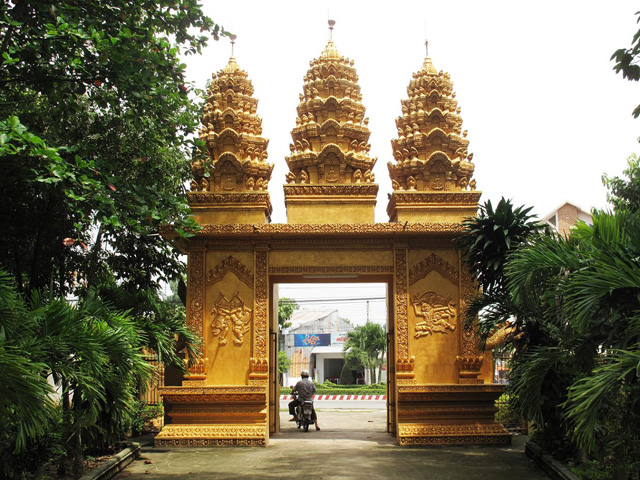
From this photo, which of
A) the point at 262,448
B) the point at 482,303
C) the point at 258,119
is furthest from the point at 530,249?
the point at 258,119

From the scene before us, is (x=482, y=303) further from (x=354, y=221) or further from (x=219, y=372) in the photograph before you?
(x=219, y=372)

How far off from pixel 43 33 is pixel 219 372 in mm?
6389

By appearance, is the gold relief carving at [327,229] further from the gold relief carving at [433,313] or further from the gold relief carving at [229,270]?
the gold relief carving at [433,313]

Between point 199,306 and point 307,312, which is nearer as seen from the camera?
point 199,306

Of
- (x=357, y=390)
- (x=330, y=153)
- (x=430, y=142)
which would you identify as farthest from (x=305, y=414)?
(x=357, y=390)

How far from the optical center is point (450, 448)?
11320 millimetres

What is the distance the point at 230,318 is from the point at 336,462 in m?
3.59

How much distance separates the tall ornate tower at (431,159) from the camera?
12734mm

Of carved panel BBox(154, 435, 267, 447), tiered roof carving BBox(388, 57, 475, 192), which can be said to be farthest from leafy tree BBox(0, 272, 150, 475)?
tiered roof carving BBox(388, 57, 475, 192)

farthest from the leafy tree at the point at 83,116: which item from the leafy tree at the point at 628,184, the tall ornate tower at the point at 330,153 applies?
the leafy tree at the point at 628,184

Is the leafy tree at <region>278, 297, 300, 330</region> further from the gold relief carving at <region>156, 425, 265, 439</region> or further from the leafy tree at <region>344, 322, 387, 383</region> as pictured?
the gold relief carving at <region>156, 425, 265, 439</region>

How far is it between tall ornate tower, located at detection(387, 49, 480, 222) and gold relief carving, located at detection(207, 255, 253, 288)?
3.01 meters

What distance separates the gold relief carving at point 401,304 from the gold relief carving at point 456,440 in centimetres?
143

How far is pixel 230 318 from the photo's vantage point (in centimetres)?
1235
